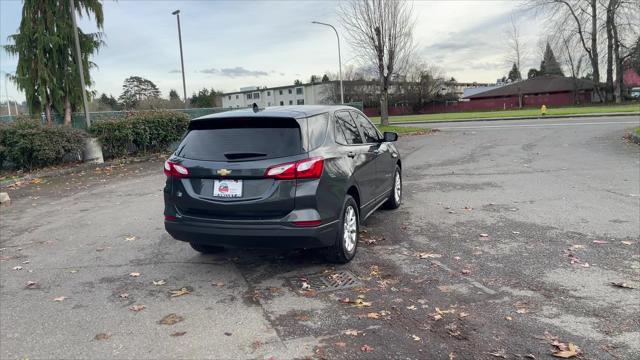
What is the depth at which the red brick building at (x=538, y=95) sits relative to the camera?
6125cm

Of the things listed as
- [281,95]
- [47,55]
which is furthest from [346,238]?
[281,95]

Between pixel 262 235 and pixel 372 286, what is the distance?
3.77ft

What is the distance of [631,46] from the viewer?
166 ft

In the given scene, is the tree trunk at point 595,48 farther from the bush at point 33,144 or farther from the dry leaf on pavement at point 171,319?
the dry leaf on pavement at point 171,319

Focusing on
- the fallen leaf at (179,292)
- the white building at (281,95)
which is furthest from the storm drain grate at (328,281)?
the white building at (281,95)

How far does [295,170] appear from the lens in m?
4.55

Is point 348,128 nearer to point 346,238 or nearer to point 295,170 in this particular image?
point 346,238

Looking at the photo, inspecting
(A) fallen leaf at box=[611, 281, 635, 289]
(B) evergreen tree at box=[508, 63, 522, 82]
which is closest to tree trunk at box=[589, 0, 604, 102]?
(B) evergreen tree at box=[508, 63, 522, 82]

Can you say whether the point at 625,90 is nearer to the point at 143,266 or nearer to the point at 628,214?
the point at 628,214

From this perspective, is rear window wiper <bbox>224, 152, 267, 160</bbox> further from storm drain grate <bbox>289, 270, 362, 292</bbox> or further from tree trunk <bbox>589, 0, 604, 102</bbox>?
tree trunk <bbox>589, 0, 604, 102</bbox>

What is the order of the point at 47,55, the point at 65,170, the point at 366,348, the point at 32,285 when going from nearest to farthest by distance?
1. the point at 366,348
2. the point at 32,285
3. the point at 65,170
4. the point at 47,55

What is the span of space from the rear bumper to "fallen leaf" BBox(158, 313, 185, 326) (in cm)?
87

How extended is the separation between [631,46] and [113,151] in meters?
53.9

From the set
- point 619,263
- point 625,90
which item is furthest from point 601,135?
point 625,90
